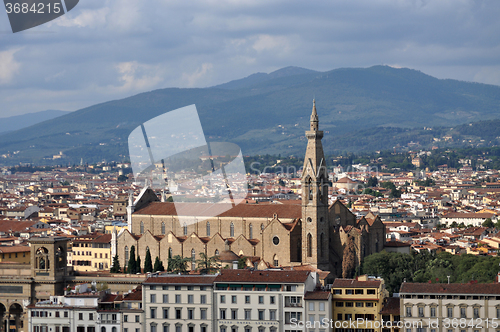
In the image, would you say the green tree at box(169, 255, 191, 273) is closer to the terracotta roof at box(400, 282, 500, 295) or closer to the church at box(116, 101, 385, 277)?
the church at box(116, 101, 385, 277)

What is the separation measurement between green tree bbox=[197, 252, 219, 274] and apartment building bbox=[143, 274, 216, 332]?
27.0 ft

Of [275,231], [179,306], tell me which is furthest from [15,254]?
[179,306]

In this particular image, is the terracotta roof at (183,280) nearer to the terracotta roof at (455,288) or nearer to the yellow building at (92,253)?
the terracotta roof at (455,288)

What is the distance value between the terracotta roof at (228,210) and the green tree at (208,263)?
2840mm

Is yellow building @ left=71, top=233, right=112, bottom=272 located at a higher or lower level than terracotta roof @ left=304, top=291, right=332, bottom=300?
lower

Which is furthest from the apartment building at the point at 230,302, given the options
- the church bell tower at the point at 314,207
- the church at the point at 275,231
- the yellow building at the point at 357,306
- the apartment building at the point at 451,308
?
the church bell tower at the point at 314,207

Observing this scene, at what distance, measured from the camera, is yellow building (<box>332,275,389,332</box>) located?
3228 centimetres

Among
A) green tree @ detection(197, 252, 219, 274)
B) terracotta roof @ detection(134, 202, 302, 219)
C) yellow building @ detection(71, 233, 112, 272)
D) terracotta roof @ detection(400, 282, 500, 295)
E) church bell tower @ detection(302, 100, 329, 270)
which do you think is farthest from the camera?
yellow building @ detection(71, 233, 112, 272)

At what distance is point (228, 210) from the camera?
162 feet

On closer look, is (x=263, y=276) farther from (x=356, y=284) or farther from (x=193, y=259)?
(x=193, y=259)

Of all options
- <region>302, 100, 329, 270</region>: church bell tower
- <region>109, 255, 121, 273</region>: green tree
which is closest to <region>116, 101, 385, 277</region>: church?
<region>302, 100, 329, 270</region>: church bell tower

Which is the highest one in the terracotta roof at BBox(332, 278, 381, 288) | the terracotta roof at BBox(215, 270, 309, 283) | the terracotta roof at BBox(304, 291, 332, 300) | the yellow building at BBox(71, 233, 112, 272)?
the terracotta roof at BBox(215, 270, 309, 283)

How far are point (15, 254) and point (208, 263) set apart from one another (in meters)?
9.76

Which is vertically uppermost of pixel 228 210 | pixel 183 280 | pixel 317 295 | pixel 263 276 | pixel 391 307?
pixel 228 210
